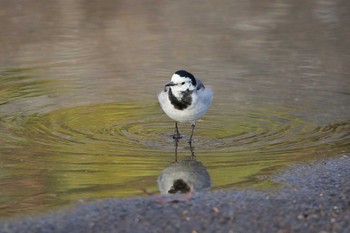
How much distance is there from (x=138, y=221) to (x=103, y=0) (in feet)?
43.4

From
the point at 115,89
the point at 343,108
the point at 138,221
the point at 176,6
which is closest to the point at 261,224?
the point at 138,221

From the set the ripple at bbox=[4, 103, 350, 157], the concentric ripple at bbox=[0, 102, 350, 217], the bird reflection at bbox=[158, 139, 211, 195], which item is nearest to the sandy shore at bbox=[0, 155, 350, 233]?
the bird reflection at bbox=[158, 139, 211, 195]

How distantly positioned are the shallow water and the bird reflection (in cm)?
10

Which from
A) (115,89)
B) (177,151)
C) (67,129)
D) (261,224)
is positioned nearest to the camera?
(261,224)

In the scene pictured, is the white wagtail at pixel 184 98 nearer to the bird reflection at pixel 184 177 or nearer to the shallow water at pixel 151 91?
the shallow water at pixel 151 91

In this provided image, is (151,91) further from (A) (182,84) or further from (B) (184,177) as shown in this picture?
(B) (184,177)

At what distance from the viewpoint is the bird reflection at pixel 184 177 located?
8.10 meters

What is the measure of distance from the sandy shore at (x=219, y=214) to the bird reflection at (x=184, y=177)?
0.29 meters

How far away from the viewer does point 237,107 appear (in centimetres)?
1143

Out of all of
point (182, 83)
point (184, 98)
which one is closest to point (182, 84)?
point (182, 83)

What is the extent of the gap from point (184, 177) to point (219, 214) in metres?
1.26

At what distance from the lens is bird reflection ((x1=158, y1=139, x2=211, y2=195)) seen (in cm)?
810

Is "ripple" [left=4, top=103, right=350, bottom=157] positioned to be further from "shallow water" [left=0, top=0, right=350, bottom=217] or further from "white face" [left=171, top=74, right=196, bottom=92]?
"white face" [left=171, top=74, right=196, bottom=92]

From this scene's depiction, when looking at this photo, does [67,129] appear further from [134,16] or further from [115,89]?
[134,16]
